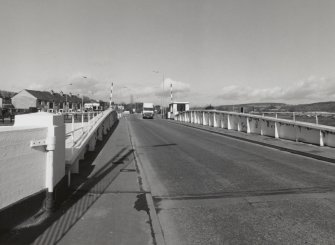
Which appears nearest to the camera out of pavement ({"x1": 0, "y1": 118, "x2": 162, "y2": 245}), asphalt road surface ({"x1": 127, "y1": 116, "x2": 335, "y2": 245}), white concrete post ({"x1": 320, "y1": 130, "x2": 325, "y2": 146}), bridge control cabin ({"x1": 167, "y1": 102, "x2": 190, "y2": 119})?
pavement ({"x1": 0, "y1": 118, "x2": 162, "y2": 245})

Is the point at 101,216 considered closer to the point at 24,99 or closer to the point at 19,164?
the point at 19,164

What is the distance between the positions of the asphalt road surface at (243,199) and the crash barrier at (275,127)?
324cm

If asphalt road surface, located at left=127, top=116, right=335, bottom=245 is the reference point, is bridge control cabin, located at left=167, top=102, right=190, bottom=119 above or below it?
above

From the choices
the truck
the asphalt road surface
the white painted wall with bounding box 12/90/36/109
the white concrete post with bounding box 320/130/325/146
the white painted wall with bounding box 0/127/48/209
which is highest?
the white painted wall with bounding box 12/90/36/109

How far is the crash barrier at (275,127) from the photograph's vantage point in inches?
568

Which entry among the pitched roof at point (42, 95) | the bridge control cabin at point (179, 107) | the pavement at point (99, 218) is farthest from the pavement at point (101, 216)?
the pitched roof at point (42, 95)

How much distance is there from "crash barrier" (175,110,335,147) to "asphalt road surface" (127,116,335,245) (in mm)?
3236

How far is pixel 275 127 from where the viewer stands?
60.0 ft

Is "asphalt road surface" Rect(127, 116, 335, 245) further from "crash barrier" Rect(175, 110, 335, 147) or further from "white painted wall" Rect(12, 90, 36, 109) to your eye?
"white painted wall" Rect(12, 90, 36, 109)

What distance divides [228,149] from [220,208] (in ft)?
28.6

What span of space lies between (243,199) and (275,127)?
12.4m

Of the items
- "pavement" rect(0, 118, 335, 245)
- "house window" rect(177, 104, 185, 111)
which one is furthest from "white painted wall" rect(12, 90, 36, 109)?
"pavement" rect(0, 118, 335, 245)

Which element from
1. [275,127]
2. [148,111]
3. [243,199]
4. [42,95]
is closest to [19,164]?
[243,199]

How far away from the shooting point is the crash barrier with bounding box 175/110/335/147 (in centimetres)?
1444
